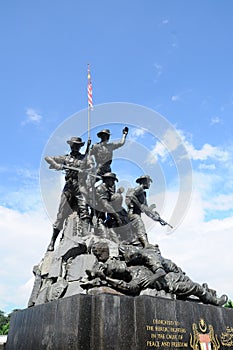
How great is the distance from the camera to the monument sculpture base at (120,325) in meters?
5.80

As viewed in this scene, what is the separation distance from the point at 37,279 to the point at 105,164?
389 cm

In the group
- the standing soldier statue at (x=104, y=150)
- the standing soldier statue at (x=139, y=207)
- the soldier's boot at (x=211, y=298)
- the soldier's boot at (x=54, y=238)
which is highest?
the standing soldier statue at (x=104, y=150)

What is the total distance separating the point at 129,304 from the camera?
6402 millimetres

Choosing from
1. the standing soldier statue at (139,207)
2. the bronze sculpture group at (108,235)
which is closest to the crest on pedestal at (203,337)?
the bronze sculpture group at (108,235)

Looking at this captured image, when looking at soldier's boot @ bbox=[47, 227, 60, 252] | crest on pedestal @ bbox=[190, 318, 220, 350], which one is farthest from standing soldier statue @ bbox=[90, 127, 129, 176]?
crest on pedestal @ bbox=[190, 318, 220, 350]

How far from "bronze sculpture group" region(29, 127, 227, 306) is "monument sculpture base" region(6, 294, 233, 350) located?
1.63ft

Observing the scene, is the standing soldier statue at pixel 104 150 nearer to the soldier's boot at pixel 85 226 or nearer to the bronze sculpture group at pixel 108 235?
the bronze sculpture group at pixel 108 235

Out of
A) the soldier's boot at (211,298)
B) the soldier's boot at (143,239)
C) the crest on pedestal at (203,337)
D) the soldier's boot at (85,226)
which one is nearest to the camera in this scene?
the crest on pedestal at (203,337)

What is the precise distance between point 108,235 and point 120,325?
3.31 meters

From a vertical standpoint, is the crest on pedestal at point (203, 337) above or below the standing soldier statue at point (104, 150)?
below

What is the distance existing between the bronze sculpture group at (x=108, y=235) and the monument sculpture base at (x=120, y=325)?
50cm

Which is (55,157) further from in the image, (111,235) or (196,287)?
(196,287)

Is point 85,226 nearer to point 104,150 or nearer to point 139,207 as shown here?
point 139,207

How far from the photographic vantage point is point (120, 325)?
6.02m
